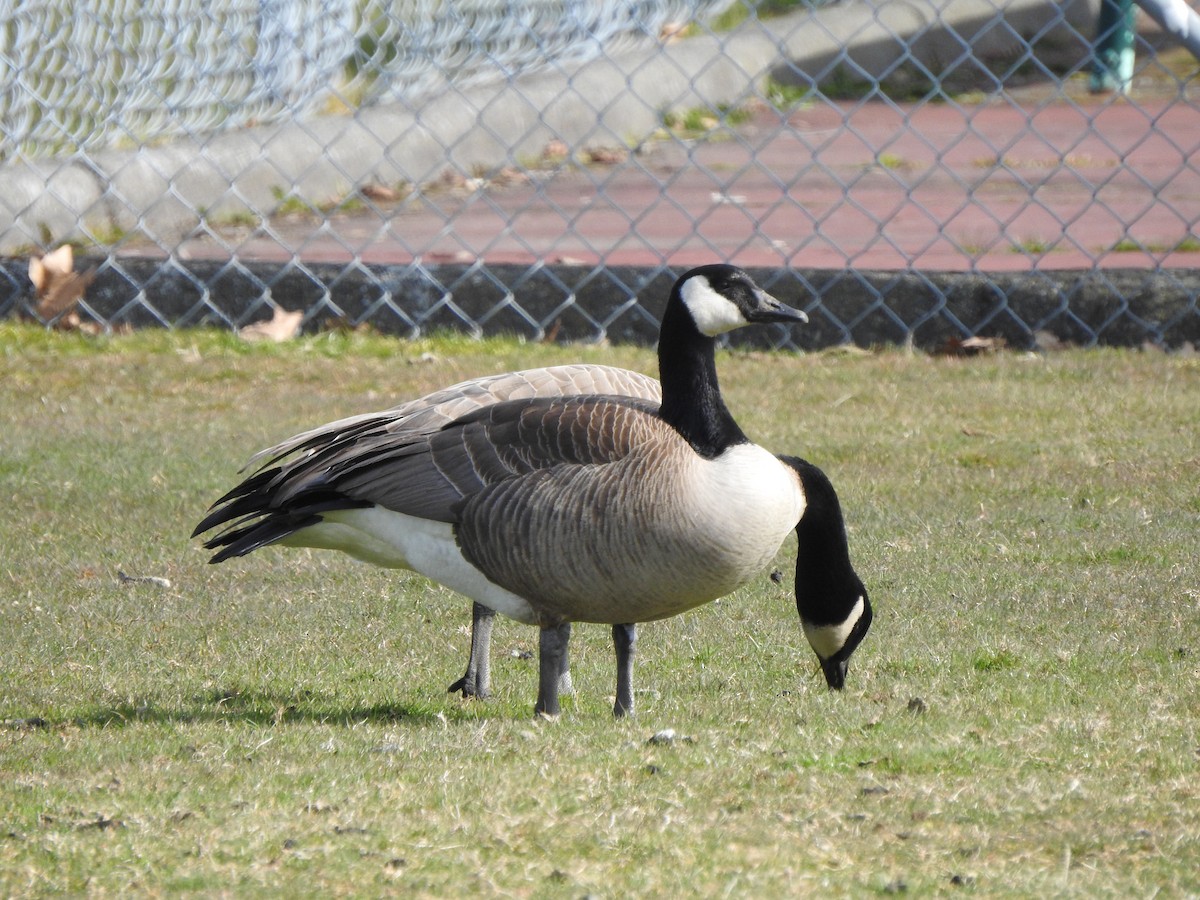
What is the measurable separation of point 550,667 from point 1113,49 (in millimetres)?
8230

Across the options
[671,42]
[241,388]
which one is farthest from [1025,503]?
[671,42]

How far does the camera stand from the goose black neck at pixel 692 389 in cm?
376

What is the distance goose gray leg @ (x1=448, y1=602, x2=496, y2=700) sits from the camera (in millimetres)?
4066

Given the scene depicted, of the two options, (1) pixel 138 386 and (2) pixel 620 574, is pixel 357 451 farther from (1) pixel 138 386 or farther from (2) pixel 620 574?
(1) pixel 138 386

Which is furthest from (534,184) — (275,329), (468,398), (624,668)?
(624,668)

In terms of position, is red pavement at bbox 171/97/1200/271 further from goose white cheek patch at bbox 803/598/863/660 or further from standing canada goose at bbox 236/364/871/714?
goose white cheek patch at bbox 803/598/863/660

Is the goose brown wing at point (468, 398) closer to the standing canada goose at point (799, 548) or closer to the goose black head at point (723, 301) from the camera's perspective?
the standing canada goose at point (799, 548)

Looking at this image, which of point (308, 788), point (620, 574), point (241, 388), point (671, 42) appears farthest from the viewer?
point (671, 42)

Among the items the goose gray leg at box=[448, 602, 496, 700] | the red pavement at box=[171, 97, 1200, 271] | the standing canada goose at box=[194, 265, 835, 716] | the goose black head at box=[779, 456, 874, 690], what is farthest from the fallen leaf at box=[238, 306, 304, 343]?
the goose black head at box=[779, 456, 874, 690]

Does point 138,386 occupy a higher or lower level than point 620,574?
lower

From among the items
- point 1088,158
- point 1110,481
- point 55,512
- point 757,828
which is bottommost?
point 1088,158

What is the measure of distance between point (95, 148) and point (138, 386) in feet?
7.03

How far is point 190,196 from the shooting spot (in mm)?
8453

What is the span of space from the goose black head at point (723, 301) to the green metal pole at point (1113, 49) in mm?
5372
